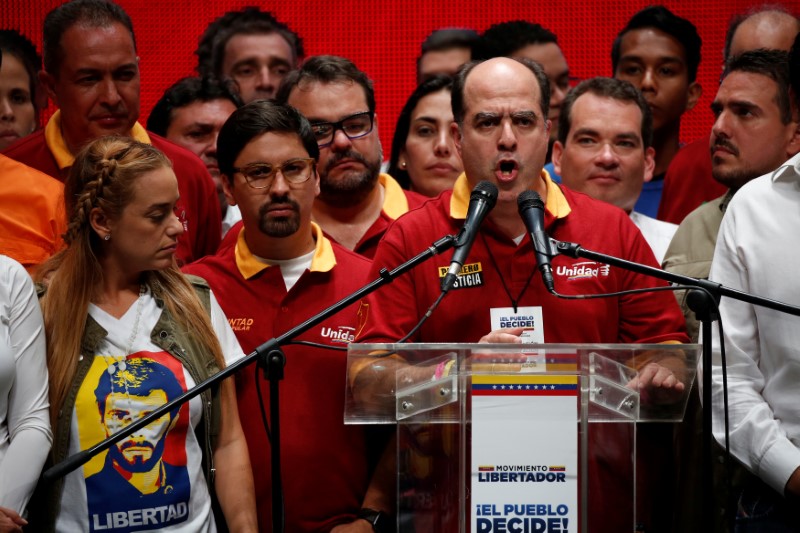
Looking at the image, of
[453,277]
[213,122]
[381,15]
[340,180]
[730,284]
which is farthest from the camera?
[381,15]

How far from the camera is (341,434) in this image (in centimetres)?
331

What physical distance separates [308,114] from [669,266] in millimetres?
1437

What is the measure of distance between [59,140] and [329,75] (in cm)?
101

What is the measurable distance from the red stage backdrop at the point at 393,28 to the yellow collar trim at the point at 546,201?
8.34 ft

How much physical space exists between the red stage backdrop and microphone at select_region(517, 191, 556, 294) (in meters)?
3.50

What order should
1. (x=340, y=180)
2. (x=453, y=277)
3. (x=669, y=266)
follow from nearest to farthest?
(x=453, y=277) < (x=669, y=266) < (x=340, y=180)

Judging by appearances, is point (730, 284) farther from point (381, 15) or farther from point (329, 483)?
point (381, 15)

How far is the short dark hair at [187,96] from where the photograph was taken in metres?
4.93

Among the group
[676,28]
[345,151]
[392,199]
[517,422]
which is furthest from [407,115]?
[517,422]

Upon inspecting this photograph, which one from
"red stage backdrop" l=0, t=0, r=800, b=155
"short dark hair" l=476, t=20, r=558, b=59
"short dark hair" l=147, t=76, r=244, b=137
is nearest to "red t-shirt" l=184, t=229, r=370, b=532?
"short dark hair" l=147, t=76, r=244, b=137

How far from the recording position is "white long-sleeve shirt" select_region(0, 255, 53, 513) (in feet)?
8.89

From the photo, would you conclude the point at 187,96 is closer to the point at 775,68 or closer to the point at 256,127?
the point at 256,127

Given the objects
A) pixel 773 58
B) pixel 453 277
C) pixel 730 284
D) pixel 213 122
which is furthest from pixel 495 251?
pixel 213 122

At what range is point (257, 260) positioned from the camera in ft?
11.6
